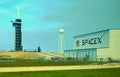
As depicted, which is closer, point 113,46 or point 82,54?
point 113,46

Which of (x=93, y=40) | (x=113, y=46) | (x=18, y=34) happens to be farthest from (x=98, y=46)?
(x=18, y=34)

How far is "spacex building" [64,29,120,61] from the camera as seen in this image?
101 metres

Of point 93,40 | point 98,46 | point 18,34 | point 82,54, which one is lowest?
point 82,54

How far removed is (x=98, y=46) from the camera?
367 feet

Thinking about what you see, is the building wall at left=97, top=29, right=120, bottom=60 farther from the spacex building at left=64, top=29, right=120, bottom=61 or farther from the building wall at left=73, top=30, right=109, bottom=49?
the building wall at left=73, top=30, right=109, bottom=49

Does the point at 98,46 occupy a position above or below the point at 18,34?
below

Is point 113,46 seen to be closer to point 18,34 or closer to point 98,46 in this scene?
point 98,46

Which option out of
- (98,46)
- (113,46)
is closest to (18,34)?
(98,46)

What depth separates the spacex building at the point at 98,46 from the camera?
101 meters

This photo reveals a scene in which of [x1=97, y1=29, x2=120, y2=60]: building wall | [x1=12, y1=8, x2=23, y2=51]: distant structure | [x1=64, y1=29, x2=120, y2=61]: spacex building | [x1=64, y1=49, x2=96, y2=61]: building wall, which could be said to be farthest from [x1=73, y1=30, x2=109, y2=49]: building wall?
[x1=12, y1=8, x2=23, y2=51]: distant structure

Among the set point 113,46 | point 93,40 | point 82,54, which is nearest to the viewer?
point 113,46

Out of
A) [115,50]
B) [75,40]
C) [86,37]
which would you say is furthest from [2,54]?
[115,50]

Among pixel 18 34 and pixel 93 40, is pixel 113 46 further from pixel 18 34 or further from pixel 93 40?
pixel 18 34

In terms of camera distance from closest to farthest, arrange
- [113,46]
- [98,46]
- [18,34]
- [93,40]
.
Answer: [113,46]
[98,46]
[93,40]
[18,34]
